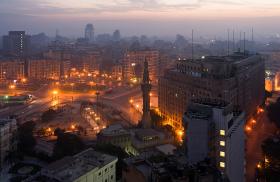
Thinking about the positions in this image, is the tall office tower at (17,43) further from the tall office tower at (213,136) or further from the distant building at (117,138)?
the tall office tower at (213,136)

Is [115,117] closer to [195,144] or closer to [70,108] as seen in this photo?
[70,108]

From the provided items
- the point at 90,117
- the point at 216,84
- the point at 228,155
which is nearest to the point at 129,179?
the point at 228,155

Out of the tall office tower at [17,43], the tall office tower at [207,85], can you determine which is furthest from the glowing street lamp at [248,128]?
the tall office tower at [17,43]

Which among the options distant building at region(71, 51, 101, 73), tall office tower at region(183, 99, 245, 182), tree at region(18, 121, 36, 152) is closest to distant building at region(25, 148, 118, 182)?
tall office tower at region(183, 99, 245, 182)

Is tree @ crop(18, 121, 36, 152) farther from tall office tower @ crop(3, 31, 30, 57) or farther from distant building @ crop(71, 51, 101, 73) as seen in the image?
tall office tower @ crop(3, 31, 30, 57)

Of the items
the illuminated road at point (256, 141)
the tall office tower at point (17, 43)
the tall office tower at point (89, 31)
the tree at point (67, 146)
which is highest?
the tall office tower at point (89, 31)

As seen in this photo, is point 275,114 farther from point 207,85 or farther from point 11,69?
point 11,69
